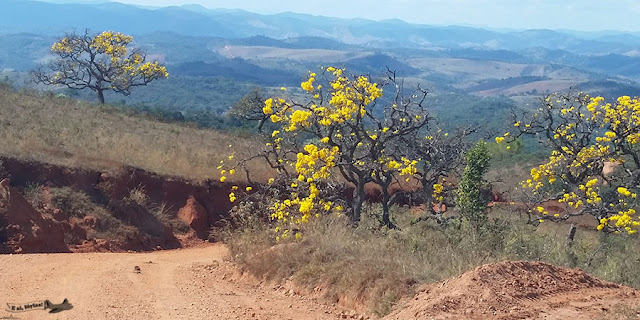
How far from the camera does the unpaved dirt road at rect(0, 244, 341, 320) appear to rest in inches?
303

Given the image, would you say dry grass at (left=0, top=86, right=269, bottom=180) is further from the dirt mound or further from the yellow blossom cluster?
the dirt mound

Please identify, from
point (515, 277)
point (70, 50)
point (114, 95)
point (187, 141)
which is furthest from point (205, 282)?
point (114, 95)

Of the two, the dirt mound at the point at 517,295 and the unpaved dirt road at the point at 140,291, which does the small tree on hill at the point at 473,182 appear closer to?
the unpaved dirt road at the point at 140,291

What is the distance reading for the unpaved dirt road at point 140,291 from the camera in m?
7.71

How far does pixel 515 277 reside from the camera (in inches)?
273

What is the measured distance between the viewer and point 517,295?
21.6 ft

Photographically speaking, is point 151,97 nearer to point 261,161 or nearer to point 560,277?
point 261,161

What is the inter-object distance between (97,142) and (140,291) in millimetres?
11084

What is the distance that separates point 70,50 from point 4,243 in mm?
28729

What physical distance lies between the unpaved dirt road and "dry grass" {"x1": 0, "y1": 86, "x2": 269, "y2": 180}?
5684mm

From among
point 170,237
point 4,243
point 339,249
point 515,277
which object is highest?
point 515,277

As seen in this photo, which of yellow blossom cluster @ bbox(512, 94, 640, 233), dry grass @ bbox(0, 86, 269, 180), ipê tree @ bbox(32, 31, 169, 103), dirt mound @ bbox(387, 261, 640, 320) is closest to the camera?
dirt mound @ bbox(387, 261, 640, 320)

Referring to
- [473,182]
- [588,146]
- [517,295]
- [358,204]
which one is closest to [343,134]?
[358,204]

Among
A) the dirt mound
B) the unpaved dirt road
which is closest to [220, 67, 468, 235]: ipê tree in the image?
the unpaved dirt road
